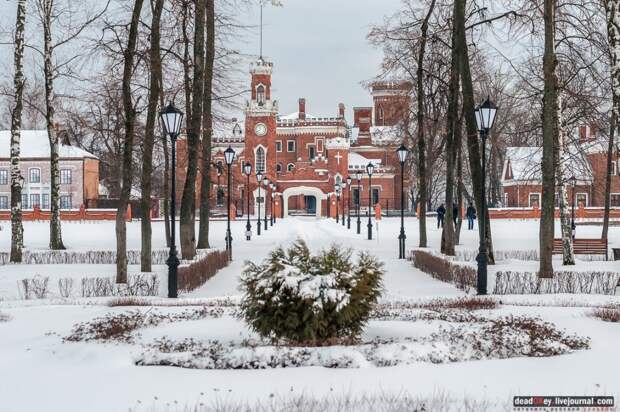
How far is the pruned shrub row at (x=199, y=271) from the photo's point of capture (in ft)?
43.0

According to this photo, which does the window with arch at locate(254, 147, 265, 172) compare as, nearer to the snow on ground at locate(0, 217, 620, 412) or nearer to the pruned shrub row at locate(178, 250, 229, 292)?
the pruned shrub row at locate(178, 250, 229, 292)

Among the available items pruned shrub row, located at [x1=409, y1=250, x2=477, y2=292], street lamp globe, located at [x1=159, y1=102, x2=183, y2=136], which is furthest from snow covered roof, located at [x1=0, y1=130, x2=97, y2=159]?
street lamp globe, located at [x1=159, y1=102, x2=183, y2=136]

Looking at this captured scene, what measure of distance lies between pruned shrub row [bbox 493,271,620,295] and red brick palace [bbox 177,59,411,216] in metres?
46.3

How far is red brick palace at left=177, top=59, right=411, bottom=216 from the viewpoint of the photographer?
67.5 metres

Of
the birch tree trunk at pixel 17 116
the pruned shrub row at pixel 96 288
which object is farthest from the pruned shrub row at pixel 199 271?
the birch tree trunk at pixel 17 116

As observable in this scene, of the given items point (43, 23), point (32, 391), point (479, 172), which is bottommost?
point (32, 391)

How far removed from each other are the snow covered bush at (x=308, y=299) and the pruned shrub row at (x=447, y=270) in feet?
20.7

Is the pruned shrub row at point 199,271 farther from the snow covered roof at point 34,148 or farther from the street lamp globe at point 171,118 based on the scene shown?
the snow covered roof at point 34,148

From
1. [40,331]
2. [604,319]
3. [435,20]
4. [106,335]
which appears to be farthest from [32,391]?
[435,20]

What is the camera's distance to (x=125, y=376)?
20.6 ft

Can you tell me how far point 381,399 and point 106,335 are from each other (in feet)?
12.3

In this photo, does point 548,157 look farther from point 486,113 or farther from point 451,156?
point 451,156

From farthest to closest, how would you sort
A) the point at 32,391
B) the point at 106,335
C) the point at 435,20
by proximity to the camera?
the point at 435,20 < the point at 106,335 < the point at 32,391

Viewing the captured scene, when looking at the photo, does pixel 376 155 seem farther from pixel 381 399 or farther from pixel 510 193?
pixel 381 399
